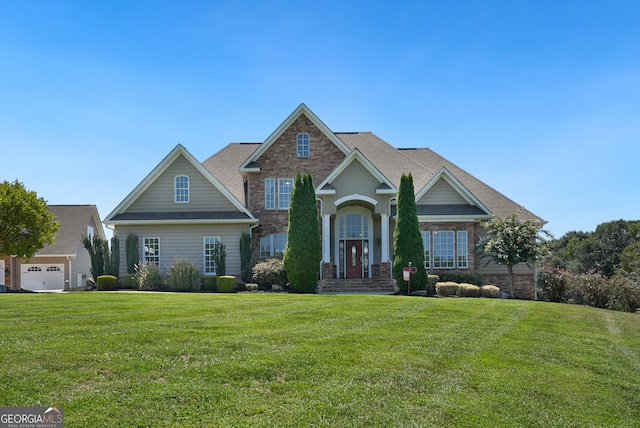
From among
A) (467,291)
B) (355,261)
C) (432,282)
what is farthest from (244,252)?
(467,291)

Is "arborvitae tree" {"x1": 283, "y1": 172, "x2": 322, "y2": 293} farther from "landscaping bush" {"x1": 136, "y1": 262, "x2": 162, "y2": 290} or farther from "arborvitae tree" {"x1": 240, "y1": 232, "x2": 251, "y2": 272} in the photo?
"landscaping bush" {"x1": 136, "y1": 262, "x2": 162, "y2": 290}

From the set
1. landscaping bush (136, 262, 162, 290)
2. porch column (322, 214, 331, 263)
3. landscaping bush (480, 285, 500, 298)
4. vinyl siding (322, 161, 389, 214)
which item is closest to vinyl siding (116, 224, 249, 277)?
landscaping bush (136, 262, 162, 290)

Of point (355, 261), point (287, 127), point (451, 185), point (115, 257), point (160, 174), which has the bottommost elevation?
point (355, 261)

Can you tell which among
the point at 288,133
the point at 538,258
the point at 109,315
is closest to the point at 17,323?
the point at 109,315

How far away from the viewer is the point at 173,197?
28.0m

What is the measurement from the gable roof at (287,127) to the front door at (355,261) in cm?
490

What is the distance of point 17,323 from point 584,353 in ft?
38.5

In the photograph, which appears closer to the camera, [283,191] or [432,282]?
[432,282]

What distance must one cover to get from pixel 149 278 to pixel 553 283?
1959cm

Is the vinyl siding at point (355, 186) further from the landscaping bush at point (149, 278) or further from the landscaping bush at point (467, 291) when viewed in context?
the landscaping bush at point (149, 278)

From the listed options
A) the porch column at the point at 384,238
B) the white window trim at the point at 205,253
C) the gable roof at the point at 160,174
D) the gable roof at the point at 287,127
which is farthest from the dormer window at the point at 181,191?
the porch column at the point at 384,238

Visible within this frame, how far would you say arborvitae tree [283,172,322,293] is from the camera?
24219 millimetres

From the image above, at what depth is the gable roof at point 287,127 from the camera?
2864 cm

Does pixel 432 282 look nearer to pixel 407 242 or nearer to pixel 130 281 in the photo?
pixel 407 242
